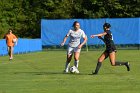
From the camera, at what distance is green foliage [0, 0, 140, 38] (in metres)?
66.6

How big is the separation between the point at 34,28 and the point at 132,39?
18.1m

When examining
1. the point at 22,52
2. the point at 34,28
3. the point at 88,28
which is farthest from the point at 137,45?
the point at 34,28

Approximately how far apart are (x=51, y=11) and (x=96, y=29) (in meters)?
14.7

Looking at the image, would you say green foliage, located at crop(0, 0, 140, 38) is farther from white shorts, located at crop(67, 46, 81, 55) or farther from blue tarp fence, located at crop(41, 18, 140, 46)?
white shorts, located at crop(67, 46, 81, 55)

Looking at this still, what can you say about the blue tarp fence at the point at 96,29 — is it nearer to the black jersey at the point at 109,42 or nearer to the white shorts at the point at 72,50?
the white shorts at the point at 72,50

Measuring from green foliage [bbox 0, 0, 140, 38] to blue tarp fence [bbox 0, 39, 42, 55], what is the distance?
14.1 m

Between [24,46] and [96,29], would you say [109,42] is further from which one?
[96,29]

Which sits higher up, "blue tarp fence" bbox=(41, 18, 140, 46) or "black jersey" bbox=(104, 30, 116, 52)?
"black jersey" bbox=(104, 30, 116, 52)

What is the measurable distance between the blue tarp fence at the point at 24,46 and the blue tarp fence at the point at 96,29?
2236 millimetres

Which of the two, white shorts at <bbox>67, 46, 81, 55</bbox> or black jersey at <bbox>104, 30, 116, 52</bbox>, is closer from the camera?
black jersey at <bbox>104, 30, 116, 52</bbox>

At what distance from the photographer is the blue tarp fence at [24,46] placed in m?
39.9

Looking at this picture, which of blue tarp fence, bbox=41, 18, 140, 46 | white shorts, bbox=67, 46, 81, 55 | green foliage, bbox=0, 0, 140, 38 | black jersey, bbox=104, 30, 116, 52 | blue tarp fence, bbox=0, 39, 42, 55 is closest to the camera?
black jersey, bbox=104, 30, 116, 52

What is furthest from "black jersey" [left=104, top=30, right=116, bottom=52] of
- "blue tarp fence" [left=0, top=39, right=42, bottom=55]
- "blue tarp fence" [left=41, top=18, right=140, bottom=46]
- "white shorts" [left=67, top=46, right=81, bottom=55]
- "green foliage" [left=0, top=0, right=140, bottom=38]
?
"green foliage" [left=0, top=0, right=140, bottom=38]

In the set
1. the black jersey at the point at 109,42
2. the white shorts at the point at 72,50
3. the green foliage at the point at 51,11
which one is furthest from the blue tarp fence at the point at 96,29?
the black jersey at the point at 109,42
